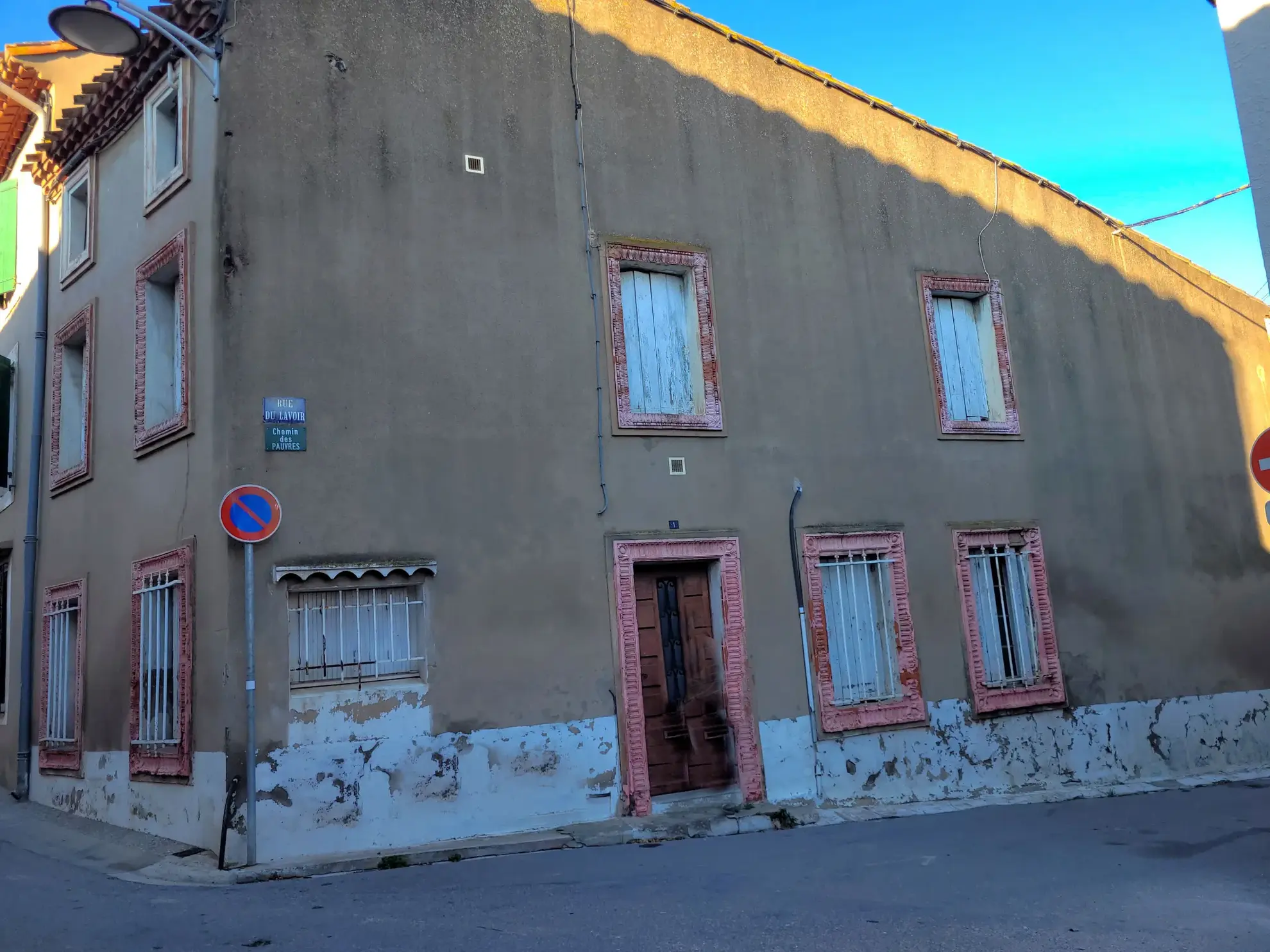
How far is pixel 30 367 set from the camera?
13203 mm

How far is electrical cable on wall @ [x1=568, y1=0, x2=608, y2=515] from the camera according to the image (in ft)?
34.0

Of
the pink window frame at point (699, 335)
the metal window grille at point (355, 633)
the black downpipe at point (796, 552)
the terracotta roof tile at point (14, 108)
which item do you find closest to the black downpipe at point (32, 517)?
the terracotta roof tile at point (14, 108)

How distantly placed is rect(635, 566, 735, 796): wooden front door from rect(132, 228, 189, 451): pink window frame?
4263 mm

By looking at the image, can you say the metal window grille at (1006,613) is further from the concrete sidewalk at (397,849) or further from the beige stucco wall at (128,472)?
the beige stucco wall at (128,472)

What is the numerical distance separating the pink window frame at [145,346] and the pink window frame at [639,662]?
395 cm

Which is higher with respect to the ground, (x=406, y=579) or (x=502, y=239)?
(x=502, y=239)

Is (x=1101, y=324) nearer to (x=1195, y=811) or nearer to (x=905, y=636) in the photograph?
(x=905, y=636)

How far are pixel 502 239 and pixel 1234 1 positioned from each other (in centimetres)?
603

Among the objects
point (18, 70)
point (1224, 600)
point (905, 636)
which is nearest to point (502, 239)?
A: point (905, 636)

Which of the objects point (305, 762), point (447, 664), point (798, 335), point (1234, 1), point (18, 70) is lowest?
point (305, 762)

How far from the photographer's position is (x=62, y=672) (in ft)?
38.8

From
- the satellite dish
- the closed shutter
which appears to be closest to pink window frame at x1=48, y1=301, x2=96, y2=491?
the satellite dish

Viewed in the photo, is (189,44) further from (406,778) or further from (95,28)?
(406,778)

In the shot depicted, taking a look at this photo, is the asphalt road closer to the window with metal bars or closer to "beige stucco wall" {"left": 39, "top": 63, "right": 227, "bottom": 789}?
"beige stucco wall" {"left": 39, "top": 63, "right": 227, "bottom": 789}
